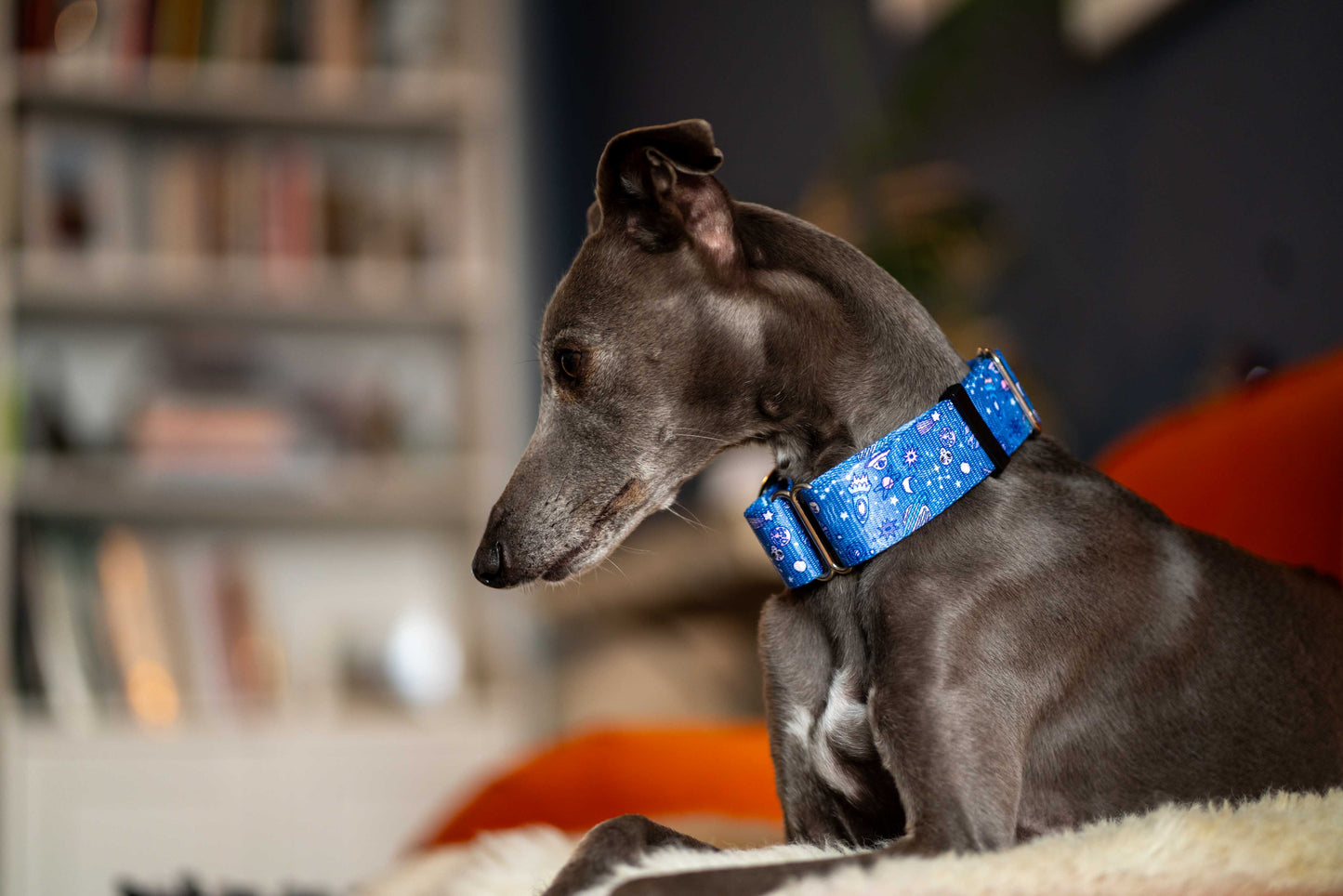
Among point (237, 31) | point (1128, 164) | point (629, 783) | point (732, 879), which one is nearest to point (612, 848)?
point (732, 879)

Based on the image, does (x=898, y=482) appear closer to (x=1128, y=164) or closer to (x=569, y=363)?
(x=569, y=363)

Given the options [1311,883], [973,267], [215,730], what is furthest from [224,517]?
[1311,883]

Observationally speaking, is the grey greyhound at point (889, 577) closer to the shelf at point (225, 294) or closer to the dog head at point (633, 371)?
the dog head at point (633, 371)

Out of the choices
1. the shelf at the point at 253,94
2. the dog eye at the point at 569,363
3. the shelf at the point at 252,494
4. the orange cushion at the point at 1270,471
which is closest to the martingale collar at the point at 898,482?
the dog eye at the point at 569,363

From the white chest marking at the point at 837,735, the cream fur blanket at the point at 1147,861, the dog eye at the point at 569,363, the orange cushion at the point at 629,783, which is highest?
the dog eye at the point at 569,363

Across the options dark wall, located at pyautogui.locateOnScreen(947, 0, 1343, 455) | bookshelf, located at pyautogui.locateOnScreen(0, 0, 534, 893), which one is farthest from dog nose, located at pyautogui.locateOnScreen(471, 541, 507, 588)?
bookshelf, located at pyautogui.locateOnScreen(0, 0, 534, 893)

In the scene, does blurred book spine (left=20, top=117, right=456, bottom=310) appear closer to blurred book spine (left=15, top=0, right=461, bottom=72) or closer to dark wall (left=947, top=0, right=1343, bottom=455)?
blurred book spine (left=15, top=0, right=461, bottom=72)

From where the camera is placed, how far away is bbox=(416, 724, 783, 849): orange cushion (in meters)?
1.21

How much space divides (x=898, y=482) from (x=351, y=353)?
2580 millimetres

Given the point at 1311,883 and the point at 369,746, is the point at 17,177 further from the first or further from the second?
the point at 1311,883

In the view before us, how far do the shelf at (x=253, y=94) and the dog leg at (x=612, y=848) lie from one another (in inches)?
99.0

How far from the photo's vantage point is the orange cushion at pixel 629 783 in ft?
3.96

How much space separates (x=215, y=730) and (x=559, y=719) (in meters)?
0.90

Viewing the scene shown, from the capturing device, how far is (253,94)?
278cm
